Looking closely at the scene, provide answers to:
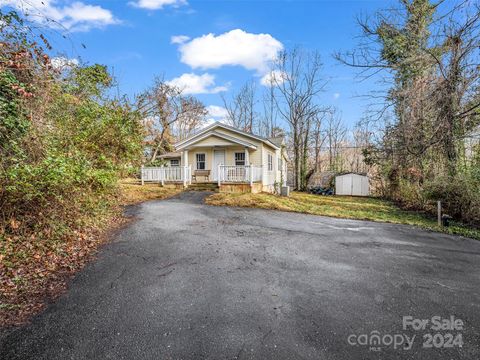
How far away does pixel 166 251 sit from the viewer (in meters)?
4.73

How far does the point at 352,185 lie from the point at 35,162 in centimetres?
2124

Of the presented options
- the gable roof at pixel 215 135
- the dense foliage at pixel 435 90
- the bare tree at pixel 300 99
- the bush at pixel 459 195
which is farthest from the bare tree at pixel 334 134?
the bush at pixel 459 195

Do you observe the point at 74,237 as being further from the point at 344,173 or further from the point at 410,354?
the point at 344,173

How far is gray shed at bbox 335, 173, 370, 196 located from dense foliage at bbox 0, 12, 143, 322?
63.8 feet

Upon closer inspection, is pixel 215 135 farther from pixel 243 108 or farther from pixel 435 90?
pixel 243 108

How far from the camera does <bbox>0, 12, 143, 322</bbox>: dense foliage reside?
383 cm

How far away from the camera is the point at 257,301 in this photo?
3.03 metres

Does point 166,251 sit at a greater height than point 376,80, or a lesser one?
lesser

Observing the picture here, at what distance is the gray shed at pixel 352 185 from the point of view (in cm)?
2012

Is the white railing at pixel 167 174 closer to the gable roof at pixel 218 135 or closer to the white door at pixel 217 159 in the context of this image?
the white door at pixel 217 159

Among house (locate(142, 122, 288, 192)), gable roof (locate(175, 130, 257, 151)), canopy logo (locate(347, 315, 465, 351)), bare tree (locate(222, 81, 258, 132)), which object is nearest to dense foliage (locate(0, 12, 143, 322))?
canopy logo (locate(347, 315, 465, 351))

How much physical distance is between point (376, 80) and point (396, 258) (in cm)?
793

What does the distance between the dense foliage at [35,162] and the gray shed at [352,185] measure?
19.4 meters

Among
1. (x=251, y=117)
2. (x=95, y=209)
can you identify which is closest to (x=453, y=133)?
(x=95, y=209)
